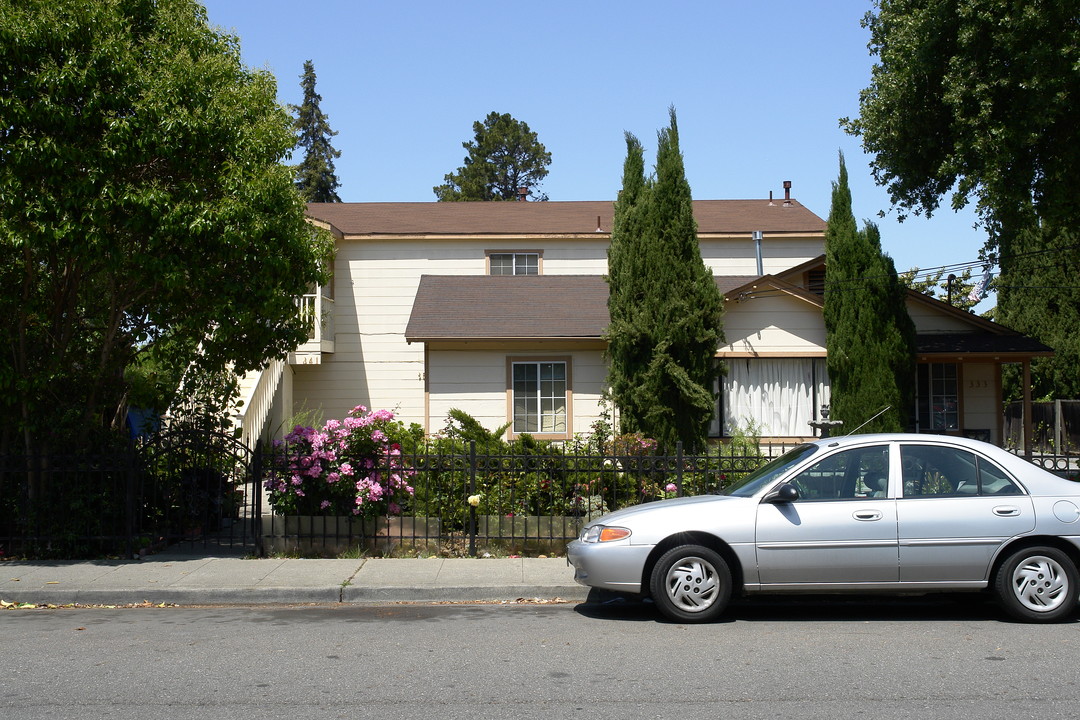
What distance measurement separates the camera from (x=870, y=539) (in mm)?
7695

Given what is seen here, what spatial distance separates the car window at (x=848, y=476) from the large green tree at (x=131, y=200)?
5.73m

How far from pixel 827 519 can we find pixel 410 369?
14259mm

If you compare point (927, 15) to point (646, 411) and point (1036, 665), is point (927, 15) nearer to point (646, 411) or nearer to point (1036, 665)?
point (646, 411)

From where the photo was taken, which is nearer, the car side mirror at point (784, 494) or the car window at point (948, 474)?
the car side mirror at point (784, 494)

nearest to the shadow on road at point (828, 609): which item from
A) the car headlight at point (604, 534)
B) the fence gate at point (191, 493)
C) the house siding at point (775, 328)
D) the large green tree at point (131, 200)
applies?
the car headlight at point (604, 534)

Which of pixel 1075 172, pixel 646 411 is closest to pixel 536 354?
pixel 646 411

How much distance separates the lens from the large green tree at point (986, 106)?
12.2 m

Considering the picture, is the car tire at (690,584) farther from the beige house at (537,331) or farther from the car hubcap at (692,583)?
the beige house at (537,331)

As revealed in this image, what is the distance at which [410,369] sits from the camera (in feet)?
68.8

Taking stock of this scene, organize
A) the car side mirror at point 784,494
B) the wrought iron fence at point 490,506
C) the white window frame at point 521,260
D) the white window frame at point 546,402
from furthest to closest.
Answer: the white window frame at point 521,260 < the white window frame at point 546,402 < the wrought iron fence at point 490,506 < the car side mirror at point 784,494

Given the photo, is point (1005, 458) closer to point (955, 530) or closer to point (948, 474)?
point (948, 474)

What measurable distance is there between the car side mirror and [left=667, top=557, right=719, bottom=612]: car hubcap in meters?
0.77

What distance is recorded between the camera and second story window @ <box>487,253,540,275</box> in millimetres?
21703

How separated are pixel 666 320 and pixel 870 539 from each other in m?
7.15
